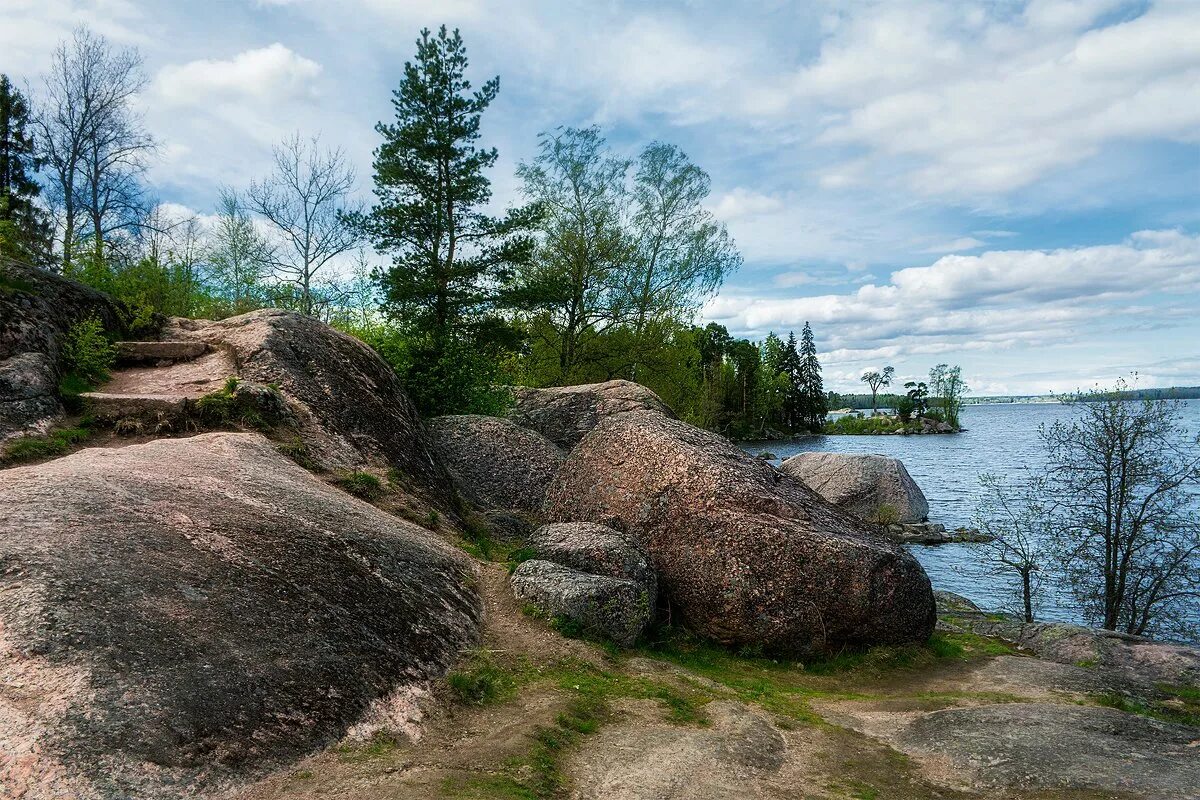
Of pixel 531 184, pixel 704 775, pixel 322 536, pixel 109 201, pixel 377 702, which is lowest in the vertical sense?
pixel 704 775

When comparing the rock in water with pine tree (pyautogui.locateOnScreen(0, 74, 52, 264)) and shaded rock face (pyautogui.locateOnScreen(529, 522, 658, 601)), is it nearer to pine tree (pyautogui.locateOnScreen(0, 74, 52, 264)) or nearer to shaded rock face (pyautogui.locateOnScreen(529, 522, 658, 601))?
shaded rock face (pyautogui.locateOnScreen(529, 522, 658, 601))

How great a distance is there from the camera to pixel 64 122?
102 feet

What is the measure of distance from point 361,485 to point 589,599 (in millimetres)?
3916

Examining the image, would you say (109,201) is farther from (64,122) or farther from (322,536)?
(322,536)

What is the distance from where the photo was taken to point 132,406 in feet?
32.4

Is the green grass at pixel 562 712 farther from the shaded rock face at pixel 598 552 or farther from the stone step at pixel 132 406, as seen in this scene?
the stone step at pixel 132 406

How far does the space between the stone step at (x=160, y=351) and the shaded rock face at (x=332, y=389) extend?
307 mm

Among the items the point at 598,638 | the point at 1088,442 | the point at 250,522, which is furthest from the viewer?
the point at 1088,442

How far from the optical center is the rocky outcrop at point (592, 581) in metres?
8.41

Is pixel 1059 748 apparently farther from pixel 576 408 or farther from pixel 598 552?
pixel 576 408

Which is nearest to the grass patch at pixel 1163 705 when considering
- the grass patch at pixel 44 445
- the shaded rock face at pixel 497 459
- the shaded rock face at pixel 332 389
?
the shaded rock face at pixel 332 389

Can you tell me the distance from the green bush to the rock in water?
25.9 ft

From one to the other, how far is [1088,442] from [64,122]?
39203 mm

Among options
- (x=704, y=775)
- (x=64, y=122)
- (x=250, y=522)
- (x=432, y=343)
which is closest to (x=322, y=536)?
(x=250, y=522)
